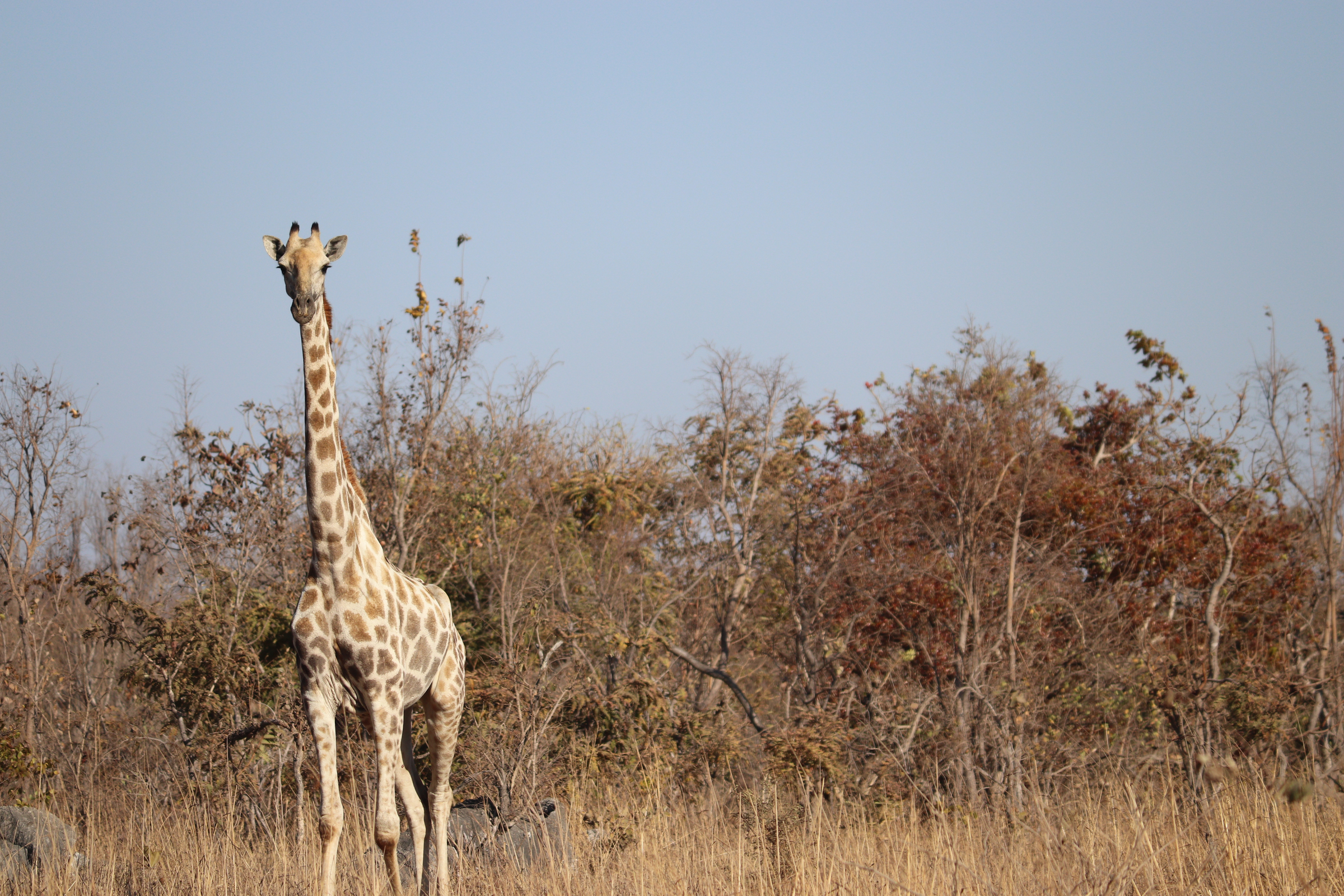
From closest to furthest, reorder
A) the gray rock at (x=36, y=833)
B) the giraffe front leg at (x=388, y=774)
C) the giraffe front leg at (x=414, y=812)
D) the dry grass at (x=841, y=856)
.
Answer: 1. the dry grass at (x=841, y=856)
2. the giraffe front leg at (x=388, y=774)
3. the giraffe front leg at (x=414, y=812)
4. the gray rock at (x=36, y=833)

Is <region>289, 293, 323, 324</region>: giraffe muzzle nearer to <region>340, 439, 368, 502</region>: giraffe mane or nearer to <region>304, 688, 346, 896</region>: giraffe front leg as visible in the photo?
<region>340, 439, 368, 502</region>: giraffe mane

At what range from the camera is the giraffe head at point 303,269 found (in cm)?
492

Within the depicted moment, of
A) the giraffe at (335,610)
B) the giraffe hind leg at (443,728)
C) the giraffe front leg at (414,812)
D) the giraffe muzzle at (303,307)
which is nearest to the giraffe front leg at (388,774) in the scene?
the giraffe at (335,610)

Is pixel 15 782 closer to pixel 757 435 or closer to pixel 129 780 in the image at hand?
pixel 129 780

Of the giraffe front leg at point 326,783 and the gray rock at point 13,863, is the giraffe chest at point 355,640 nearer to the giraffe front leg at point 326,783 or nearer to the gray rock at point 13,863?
the giraffe front leg at point 326,783

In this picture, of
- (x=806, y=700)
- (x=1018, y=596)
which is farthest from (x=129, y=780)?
(x=1018, y=596)

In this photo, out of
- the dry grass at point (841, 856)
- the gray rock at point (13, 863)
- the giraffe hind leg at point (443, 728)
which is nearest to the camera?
the dry grass at point (841, 856)

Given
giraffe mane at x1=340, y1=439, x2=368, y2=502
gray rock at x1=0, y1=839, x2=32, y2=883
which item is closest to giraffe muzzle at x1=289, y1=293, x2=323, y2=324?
giraffe mane at x1=340, y1=439, x2=368, y2=502

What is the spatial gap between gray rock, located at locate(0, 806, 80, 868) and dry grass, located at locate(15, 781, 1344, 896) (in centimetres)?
20

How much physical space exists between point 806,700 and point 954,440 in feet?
10.9

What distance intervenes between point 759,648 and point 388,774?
8.40 m

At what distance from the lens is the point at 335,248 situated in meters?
5.32

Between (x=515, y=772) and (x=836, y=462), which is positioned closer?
(x=515, y=772)

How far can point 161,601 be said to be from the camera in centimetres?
967
